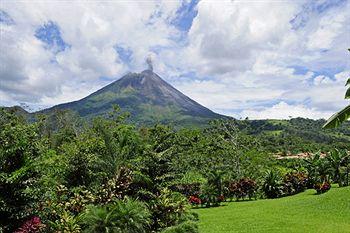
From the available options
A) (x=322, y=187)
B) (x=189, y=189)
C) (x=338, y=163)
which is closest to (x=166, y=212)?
(x=322, y=187)

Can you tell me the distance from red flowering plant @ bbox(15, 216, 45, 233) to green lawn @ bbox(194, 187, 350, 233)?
23.7 feet

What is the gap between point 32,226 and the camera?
42.8 ft

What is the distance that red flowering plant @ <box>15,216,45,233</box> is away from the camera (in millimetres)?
12938

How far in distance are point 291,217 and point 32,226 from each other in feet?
40.2

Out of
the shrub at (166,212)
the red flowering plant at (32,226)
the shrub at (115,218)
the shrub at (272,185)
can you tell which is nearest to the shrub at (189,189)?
the shrub at (272,185)

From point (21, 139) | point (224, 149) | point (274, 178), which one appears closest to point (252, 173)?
point (224, 149)

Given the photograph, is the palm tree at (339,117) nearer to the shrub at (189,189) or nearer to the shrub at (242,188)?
the shrub at (242,188)

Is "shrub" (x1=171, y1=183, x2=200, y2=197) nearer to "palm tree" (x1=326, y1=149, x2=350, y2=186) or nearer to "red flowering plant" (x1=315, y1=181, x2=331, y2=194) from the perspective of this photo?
"red flowering plant" (x1=315, y1=181, x2=331, y2=194)

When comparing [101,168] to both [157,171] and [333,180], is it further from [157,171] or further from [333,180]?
[333,180]

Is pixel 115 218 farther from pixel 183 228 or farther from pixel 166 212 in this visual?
pixel 166 212

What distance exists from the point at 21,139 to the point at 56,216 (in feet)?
10.5

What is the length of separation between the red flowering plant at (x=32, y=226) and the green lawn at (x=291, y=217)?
7222 mm

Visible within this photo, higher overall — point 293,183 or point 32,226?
point 293,183

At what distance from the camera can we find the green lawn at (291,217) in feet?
54.3
